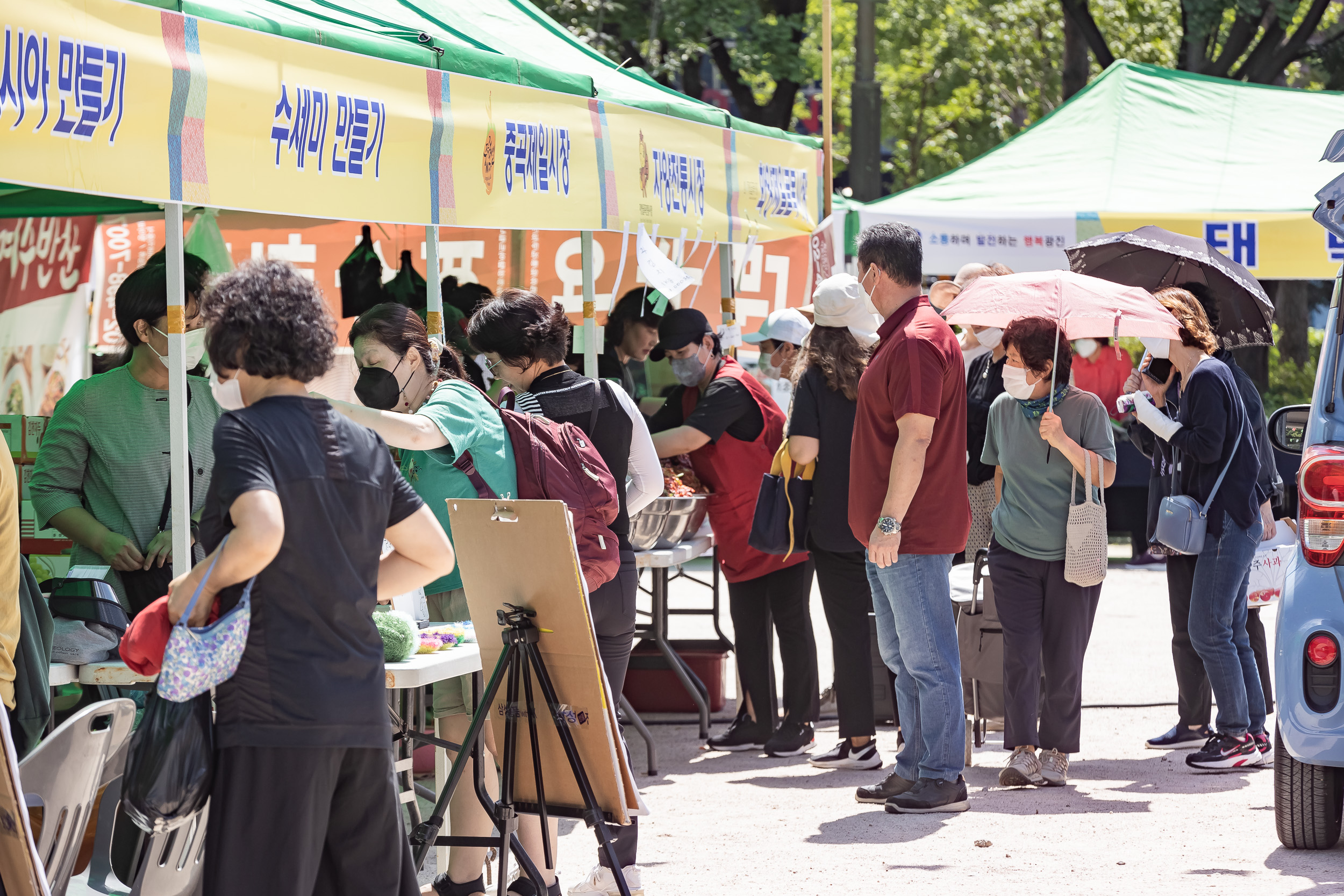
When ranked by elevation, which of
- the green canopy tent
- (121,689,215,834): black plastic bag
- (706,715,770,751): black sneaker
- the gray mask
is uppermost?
the green canopy tent

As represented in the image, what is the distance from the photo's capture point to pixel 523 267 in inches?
398

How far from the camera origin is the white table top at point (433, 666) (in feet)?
13.5

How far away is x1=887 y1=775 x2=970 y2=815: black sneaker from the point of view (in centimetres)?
588

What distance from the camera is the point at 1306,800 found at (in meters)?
5.06

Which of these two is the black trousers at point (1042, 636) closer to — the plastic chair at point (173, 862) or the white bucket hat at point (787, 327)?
the white bucket hat at point (787, 327)

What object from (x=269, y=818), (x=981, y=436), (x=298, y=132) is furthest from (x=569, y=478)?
(x=981, y=436)

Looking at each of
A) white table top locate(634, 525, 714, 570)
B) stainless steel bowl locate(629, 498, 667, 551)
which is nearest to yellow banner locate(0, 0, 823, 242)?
stainless steel bowl locate(629, 498, 667, 551)

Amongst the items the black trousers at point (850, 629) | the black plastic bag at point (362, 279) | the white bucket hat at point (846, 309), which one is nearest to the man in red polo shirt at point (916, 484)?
the white bucket hat at point (846, 309)

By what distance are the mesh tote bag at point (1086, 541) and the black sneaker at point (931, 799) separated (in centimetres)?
91

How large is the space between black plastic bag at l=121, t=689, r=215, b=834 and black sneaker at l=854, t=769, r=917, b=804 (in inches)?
143

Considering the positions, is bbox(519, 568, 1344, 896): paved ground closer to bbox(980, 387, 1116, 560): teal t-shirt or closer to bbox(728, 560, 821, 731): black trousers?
bbox(728, 560, 821, 731): black trousers

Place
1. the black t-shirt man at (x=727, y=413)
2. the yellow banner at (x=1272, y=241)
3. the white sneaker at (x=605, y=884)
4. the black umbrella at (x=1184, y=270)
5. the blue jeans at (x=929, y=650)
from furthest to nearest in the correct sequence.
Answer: the yellow banner at (x=1272, y=241)
the black umbrella at (x=1184, y=270)
the black t-shirt man at (x=727, y=413)
the blue jeans at (x=929, y=650)
the white sneaker at (x=605, y=884)

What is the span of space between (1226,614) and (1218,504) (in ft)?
1.51

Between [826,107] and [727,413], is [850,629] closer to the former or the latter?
[727,413]
